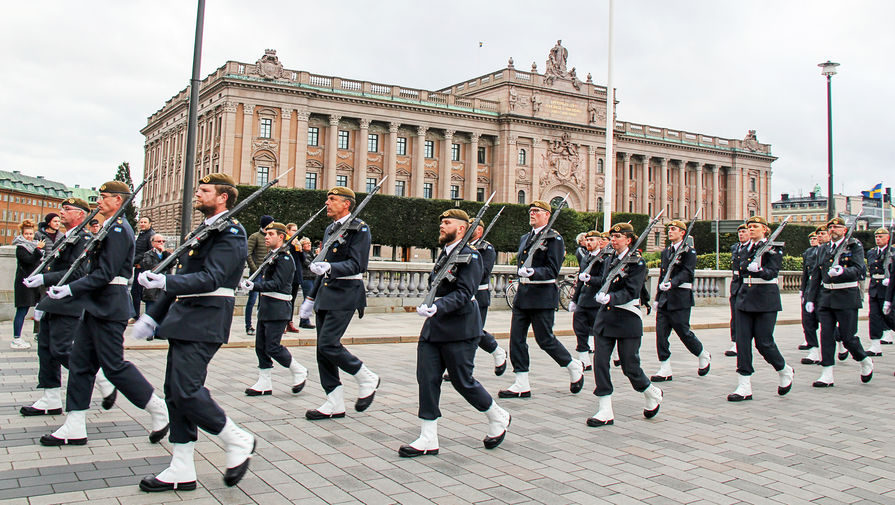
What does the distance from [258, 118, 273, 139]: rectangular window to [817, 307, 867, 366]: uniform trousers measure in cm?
5833

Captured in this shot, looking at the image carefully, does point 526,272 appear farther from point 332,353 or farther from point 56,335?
point 56,335

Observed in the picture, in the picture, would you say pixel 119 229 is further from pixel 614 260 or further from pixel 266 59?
pixel 266 59

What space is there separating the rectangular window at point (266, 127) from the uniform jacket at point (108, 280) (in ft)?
196

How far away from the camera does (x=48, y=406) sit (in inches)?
268

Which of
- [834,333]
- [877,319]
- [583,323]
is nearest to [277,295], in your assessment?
[583,323]

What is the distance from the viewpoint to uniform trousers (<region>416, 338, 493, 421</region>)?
587 centimetres

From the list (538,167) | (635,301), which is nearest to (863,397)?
(635,301)

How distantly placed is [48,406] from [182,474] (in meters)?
2.86

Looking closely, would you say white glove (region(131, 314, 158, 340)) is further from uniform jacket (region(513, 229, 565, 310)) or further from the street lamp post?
the street lamp post

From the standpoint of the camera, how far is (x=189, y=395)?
4777 mm

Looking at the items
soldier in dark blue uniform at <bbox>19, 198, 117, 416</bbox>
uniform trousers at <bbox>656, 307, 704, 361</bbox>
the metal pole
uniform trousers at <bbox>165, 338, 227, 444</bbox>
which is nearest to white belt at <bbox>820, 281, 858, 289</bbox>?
uniform trousers at <bbox>656, 307, 704, 361</bbox>

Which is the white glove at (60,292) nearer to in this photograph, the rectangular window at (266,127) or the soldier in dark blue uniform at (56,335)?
the soldier in dark blue uniform at (56,335)

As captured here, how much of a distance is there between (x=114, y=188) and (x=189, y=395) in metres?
2.43

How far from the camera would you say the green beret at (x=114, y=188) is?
20.2 ft
